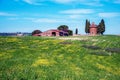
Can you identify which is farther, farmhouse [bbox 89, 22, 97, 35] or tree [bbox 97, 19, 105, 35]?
tree [bbox 97, 19, 105, 35]

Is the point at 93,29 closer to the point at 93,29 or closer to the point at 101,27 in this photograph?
the point at 93,29

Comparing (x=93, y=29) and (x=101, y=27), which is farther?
(x=101, y=27)

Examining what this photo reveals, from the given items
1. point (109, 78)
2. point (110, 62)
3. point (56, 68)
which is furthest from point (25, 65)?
point (110, 62)

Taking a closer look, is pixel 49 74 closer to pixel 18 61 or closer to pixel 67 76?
pixel 67 76

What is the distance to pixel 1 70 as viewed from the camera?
24.2 meters

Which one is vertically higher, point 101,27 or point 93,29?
point 101,27

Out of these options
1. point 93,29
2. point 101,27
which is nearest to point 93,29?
point 93,29

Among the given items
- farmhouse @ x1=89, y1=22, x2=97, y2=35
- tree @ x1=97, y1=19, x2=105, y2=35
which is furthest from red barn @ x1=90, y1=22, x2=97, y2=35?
tree @ x1=97, y1=19, x2=105, y2=35

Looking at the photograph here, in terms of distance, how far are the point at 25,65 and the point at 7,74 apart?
15.8ft

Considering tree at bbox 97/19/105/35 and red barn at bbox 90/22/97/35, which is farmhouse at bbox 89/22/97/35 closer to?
red barn at bbox 90/22/97/35

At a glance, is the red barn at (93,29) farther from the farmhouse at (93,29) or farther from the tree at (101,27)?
the tree at (101,27)

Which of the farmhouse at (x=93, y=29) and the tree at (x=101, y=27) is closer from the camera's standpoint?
the farmhouse at (x=93, y=29)

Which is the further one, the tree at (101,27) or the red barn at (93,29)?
the tree at (101,27)

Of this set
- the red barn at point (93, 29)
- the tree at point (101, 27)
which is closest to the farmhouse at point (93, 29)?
the red barn at point (93, 29)
